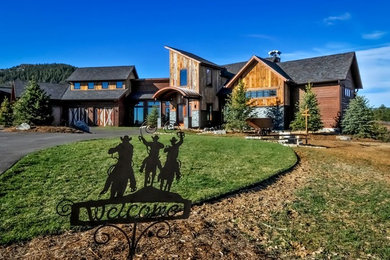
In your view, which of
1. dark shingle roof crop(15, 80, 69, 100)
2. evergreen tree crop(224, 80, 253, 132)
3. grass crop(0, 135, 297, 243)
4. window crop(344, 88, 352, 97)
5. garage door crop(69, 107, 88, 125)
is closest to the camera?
grass crop(0, 135, 297, 243)

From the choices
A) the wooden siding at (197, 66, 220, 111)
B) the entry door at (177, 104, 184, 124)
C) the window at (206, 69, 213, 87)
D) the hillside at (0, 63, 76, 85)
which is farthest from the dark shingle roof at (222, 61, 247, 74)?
the hillside at (0, 63, 76, 85)

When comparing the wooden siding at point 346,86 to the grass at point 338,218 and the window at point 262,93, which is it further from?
the grass at point 338,218

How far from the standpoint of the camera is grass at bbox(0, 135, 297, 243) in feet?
16.8

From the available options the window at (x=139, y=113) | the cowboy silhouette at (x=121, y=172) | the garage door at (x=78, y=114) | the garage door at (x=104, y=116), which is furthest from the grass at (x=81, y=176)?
the garage door at (x=78, y=114)

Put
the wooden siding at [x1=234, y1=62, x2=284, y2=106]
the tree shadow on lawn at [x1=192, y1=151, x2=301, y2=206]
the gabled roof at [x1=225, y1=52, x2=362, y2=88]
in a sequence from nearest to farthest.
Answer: the tree shadow on lawn at [x1=192, y1=151, x2=301, y2=206] → the gabled roof at [x1=225, y1=52, x2=362, y2=88] → the wooden siding at [x1=234, y1=62, x2=284, y2=106]

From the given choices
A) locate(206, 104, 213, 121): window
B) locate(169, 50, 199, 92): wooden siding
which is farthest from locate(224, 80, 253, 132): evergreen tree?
locate(169, 50, 199, 92): wooden siding

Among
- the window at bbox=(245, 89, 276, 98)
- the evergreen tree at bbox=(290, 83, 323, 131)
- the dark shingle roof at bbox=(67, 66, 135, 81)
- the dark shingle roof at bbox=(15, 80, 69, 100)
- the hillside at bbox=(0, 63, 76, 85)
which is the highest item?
the hillside at bbox=(0, 63, 76, 85)

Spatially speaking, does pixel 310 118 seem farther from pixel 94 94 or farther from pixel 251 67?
pixel 94 94

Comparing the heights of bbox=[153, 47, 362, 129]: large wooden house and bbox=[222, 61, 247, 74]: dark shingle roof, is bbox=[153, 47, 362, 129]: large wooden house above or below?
below

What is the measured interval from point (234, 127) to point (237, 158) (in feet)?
44.3

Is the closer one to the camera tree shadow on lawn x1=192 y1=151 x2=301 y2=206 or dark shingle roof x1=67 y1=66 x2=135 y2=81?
tree shadow on lawn x1=192 y1=151 x2=301 y2=206

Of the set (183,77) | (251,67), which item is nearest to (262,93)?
(251,67)

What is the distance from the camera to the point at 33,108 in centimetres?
2288

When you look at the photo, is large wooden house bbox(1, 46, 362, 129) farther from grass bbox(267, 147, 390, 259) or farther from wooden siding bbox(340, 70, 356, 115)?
grass bbox(267, 147, 390, 259)
